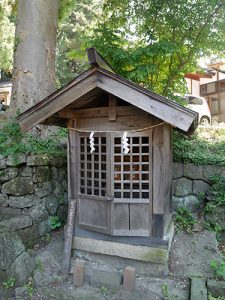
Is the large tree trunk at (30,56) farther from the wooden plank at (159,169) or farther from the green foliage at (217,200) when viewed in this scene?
the green foliage at (217,200)

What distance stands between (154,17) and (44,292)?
25.1ft

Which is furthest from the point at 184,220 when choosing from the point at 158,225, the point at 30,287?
the point at 30,287

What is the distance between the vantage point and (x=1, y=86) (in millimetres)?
15922

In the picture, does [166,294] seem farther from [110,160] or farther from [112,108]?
[112,108]

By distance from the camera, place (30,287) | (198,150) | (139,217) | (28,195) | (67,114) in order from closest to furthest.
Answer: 1. (30,287)
2. (139,217)
3. (67,114)
4. (28,195)
5. (198,150)

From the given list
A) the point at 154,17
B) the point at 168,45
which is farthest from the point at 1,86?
the point at 168,45

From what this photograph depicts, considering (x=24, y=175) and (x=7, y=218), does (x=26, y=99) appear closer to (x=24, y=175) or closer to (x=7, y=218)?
(x=24, y=175)

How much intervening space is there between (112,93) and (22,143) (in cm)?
264

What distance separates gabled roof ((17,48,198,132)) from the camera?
11.7ft

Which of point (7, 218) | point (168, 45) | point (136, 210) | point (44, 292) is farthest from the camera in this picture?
point (168, 45)

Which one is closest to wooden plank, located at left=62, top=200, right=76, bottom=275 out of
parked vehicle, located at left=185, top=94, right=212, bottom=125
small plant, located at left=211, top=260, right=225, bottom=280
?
small plant, located at left=211, top=260, right=225, bottom=280

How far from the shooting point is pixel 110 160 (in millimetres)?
4355

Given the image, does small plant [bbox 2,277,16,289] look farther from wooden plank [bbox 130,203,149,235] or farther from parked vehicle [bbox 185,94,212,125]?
parked vehicle [bbox 185,94,212,125]

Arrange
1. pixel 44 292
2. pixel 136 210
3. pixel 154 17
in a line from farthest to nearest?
1. pixel 154 17
2. pixel 136 210
3. pixel 44 292
